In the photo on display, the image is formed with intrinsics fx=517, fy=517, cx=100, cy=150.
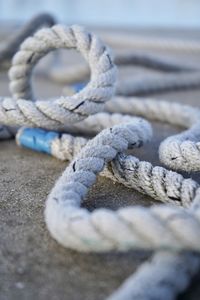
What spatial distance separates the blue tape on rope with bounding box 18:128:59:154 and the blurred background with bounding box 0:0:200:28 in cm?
402

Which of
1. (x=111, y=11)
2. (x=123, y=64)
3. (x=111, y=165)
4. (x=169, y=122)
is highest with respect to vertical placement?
(x=111, y=165)

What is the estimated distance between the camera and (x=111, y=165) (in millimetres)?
877

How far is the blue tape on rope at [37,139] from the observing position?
1.04 metres

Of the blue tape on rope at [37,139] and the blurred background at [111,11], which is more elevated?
the blue tape on rope at [37,139]

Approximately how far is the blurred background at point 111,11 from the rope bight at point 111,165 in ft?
13.1

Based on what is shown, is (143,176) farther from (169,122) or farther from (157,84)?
(157,84)

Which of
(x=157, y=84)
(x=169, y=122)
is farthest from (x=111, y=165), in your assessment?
(x=157, y=84)

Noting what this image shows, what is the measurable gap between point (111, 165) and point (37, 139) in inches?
9.1

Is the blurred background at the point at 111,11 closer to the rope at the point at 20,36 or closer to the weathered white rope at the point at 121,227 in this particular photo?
the rope at the point at 20,36

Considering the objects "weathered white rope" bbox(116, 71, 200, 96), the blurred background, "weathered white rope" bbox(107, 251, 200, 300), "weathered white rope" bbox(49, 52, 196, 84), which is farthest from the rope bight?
the blurred background

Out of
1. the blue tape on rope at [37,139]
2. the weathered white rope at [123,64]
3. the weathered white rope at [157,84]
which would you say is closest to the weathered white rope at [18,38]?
the weathered white rope at [123,64]

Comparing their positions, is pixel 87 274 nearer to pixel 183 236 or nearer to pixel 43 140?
pixel 183 236

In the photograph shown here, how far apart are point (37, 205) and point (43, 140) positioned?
0.25m

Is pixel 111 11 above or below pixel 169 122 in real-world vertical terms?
below
